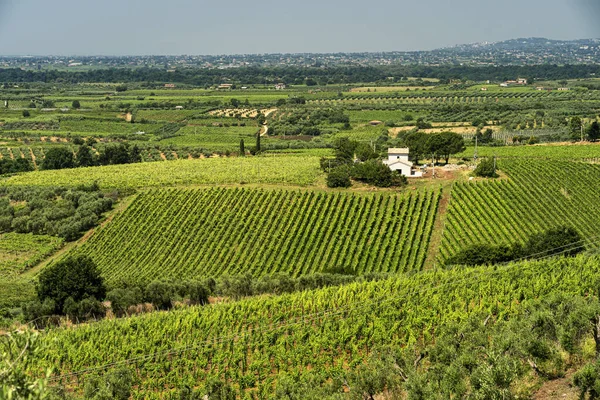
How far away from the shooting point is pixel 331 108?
478ft

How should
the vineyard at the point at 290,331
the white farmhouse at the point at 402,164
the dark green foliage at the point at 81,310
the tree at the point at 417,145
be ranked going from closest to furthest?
the vineyard at the point at 290,331 < the dark green foliage at the point at 81,310 < the white farmhouse at the point at 402,164 < the tree at the point at 417,145

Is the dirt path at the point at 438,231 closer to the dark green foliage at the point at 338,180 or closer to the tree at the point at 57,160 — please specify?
the dark green foliage at the point at 338,180

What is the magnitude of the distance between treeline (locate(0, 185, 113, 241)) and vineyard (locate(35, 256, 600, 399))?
2296cm

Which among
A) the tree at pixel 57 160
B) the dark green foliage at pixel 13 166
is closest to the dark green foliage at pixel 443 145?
the tree at pixel 57 160

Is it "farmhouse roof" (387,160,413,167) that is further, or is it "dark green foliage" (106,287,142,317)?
"farmhouse roof" (387,160,413,167)

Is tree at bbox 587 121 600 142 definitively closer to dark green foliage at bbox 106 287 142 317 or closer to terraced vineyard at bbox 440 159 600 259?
terraced vineyard at bbox 440 159 600 259

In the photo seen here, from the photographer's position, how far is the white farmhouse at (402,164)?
2382 inches

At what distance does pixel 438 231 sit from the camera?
162ft

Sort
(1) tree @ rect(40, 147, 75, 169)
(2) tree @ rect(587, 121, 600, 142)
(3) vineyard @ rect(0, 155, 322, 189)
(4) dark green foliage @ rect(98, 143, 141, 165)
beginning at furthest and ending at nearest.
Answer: (4) dark green foliage @ rect(98, 143, 141, 165)
(2) tree @ rect(587, 121, 600, 142)
(1) tree @ rect(40, 147, 75, 169)
(3) vineyard @ rect(0, 155, 322, 189)

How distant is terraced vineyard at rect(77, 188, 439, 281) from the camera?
46.6 m

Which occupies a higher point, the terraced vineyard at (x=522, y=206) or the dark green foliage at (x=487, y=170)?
the dark green foliage at (x=487, y=170)

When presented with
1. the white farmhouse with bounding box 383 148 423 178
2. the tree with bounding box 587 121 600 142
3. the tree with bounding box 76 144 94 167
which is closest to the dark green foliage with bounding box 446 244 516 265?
the white farmhouse with bounding box 383 148 423 178

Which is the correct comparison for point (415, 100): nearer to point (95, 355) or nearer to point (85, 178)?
point (85, 178)

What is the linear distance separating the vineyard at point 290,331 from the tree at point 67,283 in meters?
5.60
